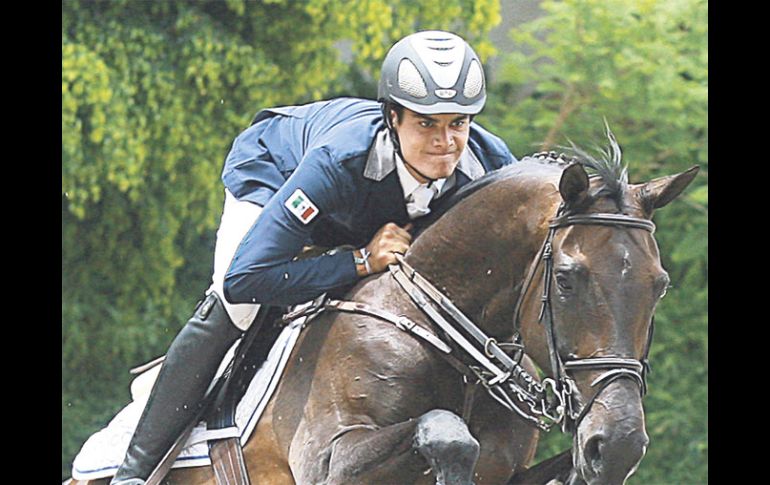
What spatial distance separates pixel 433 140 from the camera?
16.6 ft

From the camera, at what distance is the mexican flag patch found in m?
5.00

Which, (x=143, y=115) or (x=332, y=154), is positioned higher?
(x=332, y=154)

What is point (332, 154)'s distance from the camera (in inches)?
200

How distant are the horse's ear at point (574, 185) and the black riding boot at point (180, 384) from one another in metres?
1.31

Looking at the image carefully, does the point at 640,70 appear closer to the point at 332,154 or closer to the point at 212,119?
the point at 212,119

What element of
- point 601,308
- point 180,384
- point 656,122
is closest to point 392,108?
point 601,308

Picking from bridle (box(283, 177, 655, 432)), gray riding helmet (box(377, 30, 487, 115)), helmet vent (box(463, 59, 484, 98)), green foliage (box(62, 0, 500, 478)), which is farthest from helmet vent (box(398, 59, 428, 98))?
green foliage (box(62, 0, 500, 478))

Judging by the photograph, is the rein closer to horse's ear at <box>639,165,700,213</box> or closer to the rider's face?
horse's ear at <box>639,165,700,213</box>

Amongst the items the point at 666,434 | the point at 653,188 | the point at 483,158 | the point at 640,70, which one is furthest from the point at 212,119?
the point at 653,188

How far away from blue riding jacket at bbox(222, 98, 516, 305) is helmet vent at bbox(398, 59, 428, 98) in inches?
8.4

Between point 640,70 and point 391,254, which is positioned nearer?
point 391,254

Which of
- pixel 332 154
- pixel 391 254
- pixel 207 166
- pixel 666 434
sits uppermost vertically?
pixel 332 154

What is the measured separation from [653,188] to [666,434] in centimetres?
748

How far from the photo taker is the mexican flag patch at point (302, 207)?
197 inches
